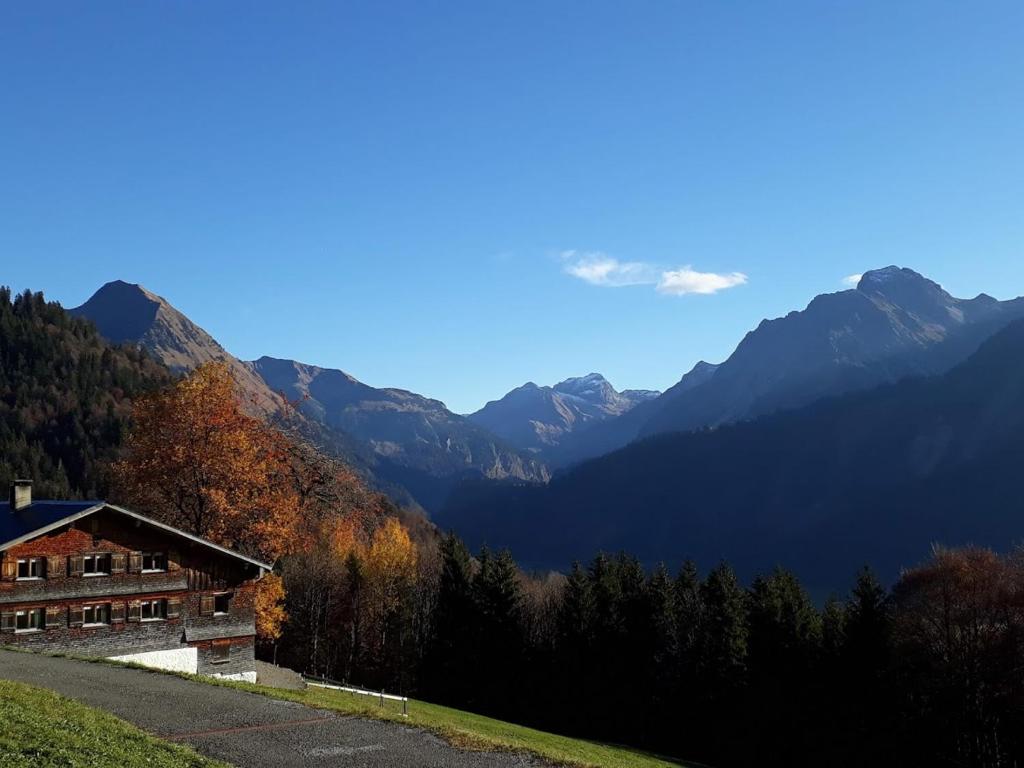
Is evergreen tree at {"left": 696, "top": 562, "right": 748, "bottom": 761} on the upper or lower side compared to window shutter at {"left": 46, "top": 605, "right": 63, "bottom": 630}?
lower

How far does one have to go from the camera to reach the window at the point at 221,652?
46156 mm

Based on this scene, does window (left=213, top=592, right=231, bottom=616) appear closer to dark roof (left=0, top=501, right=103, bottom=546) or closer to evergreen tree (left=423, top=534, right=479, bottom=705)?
dark roof (left=0, top=501, right=103, bottom=546)

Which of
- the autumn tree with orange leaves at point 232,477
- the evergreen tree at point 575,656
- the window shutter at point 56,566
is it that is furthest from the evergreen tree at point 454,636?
the window shutter at point 56,566

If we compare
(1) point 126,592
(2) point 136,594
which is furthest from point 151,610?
(1) point 126,592

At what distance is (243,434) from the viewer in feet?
156

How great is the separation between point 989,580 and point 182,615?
4907 cm

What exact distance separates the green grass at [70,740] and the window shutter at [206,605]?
23285 mm

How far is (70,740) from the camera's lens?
18.0 metres

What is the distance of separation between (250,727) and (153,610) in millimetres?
22918

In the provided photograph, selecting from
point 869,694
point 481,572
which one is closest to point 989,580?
point 869,694

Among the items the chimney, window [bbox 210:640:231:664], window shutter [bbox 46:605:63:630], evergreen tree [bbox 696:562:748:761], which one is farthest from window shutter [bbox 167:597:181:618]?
evergreen tree [bbox 696:562:748:761]

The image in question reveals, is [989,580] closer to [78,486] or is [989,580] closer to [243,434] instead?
[243,434]

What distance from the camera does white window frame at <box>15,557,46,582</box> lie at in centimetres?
4047

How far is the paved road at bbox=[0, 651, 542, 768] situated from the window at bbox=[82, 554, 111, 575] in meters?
11.9
